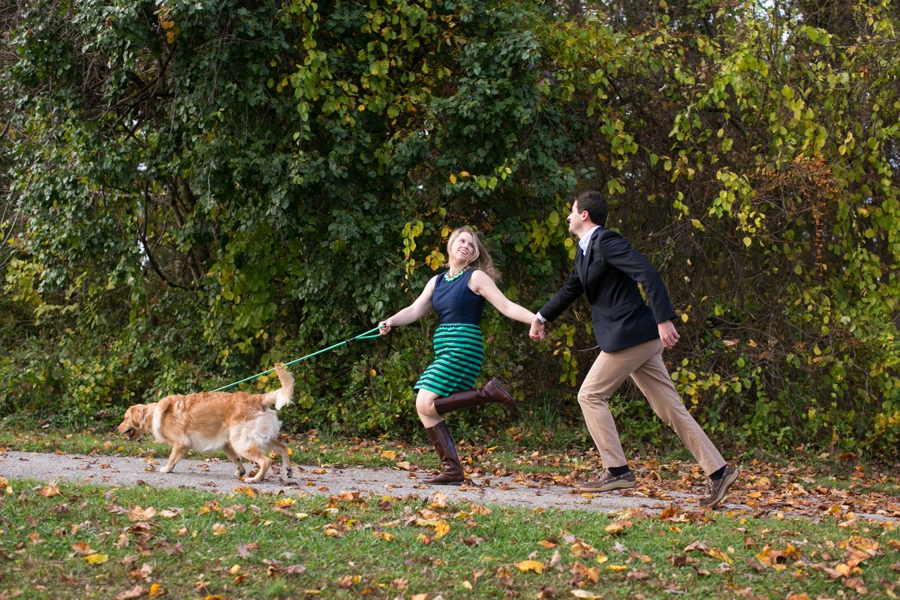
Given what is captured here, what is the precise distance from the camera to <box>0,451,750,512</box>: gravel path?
633cm

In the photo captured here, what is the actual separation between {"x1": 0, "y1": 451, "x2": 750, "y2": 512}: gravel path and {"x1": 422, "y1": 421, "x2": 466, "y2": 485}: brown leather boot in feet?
0.34

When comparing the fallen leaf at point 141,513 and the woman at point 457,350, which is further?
the woman at point 457,350

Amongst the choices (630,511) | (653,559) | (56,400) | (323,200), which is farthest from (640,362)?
(56,400)

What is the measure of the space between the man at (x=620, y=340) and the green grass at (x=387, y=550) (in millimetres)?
654

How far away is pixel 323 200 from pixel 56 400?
15.1 ft

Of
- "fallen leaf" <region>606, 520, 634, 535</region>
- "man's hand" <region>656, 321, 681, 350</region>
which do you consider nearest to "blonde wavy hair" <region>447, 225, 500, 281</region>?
"man's hand" <region>656, 321, 681, 350</region>

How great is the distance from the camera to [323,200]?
32.6 feet

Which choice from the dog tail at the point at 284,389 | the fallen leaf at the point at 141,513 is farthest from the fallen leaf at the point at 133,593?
the dog tail at the point at 284,389

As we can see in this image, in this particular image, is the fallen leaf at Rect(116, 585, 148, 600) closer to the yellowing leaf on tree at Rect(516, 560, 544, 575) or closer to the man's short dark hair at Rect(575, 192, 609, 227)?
the yellowing leaf on tree at Rect(516, 560, 544, 575)

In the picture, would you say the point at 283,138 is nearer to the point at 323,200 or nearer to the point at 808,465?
the point at 323,200

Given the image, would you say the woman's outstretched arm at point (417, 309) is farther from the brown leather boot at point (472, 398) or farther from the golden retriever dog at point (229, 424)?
the golden retriever dog at point (229, 424)

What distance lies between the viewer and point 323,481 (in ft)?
23.1

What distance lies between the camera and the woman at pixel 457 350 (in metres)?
6.68

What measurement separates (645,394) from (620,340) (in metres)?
0.47
